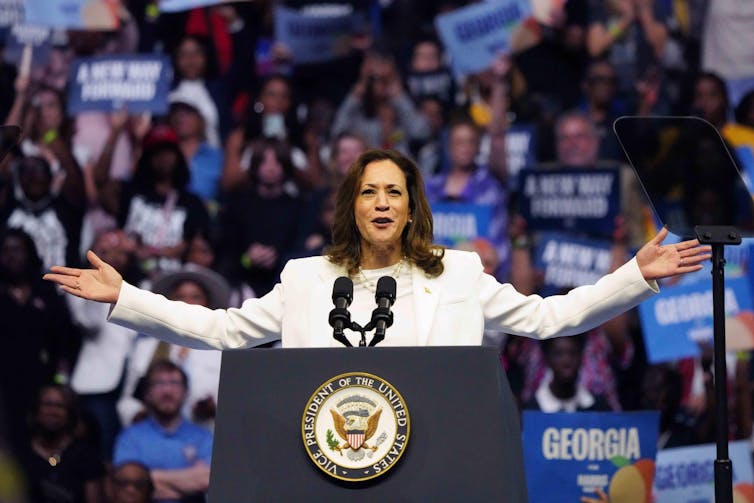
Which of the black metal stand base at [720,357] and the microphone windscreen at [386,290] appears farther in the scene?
the black metal stand base at [720,357]

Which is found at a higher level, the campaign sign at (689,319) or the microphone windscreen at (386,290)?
the campaign sign at (689,319)

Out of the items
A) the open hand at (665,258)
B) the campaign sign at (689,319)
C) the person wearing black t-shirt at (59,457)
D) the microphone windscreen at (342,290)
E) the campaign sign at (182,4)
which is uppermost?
the campaign sign at (182,4)

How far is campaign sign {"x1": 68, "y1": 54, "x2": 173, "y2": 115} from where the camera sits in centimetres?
678

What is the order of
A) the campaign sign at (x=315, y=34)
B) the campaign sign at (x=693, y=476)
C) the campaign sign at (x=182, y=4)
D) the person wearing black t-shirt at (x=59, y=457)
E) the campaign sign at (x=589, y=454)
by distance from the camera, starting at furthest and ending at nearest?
the campaign sign at (x=315, y=34)
the campaign sign at (x=182, y=4)
the person wearing black t-shirt at (x=59, y=457)
the campaign sign at (x=693, y=476)
the campaign sign at (x=589, y=454)

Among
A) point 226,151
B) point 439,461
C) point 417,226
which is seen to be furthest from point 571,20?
point 439,461

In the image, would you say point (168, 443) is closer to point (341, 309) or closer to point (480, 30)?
point (480, 30)

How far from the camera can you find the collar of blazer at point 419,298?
10.3ft

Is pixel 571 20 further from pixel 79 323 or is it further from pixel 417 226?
pixel 417 226

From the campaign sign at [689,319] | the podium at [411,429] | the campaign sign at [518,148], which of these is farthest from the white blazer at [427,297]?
the campaign sign at [518,148]

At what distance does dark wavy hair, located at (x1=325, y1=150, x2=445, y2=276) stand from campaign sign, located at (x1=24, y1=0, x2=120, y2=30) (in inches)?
153

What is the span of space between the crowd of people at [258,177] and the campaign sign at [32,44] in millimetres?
60

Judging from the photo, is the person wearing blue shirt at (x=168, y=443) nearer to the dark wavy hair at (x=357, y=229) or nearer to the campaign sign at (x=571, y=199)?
the campaign sign at (x=571, y=199)

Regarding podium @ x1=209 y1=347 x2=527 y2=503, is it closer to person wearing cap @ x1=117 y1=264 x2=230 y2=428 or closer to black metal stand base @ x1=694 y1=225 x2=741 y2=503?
black metal stand base @ x1=694 y1=225 x2=741 y2=503

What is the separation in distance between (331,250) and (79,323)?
11.1 feet
